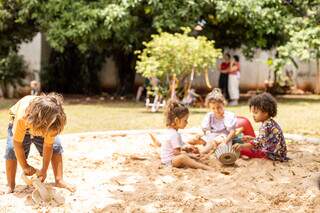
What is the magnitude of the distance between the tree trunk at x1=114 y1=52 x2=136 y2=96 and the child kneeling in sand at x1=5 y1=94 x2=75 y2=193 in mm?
14928

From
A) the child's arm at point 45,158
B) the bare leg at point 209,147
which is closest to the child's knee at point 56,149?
the child's arm at point 45,158

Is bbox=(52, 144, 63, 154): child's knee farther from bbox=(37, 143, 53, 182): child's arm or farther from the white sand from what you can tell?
the white sand

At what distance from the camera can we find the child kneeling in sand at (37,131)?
4.39 metres

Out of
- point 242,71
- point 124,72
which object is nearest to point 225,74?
point 124,72

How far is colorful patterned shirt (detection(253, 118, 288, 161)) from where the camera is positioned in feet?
21.0

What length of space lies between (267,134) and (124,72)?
1403cm

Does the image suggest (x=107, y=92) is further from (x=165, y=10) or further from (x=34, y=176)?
(x=34, y=176)

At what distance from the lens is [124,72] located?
20.1m

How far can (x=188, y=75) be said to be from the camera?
1412cm

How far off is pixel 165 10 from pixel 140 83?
6.50 metres

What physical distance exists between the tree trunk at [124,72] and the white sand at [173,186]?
1278cm

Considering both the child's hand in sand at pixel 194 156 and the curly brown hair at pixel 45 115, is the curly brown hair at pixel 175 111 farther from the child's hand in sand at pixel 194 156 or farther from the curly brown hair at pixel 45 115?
the curly brown hair at pixel 45 115

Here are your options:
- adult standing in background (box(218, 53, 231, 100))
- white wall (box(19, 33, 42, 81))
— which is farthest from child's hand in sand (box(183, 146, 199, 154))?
white wall (box(19, 33, 42, 81))

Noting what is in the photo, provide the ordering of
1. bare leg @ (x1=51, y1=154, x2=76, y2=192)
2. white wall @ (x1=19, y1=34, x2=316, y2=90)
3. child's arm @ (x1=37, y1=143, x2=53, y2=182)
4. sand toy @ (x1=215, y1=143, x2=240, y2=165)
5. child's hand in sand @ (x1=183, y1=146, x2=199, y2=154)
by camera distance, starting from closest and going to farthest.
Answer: child's arm @ (x1=37, y1=143, x2=53, y2=182) < bare leg @ (x1=51, y1=154, x2=76, y2=192) < sand toy @ (x1=215, y1=143, x2=240, y2=165) < child's hand in sand @ (x1=183, y1=146, x2=199, y2=154) < white wall @ (x1=19, y1=34, x2=316, y2=90)
